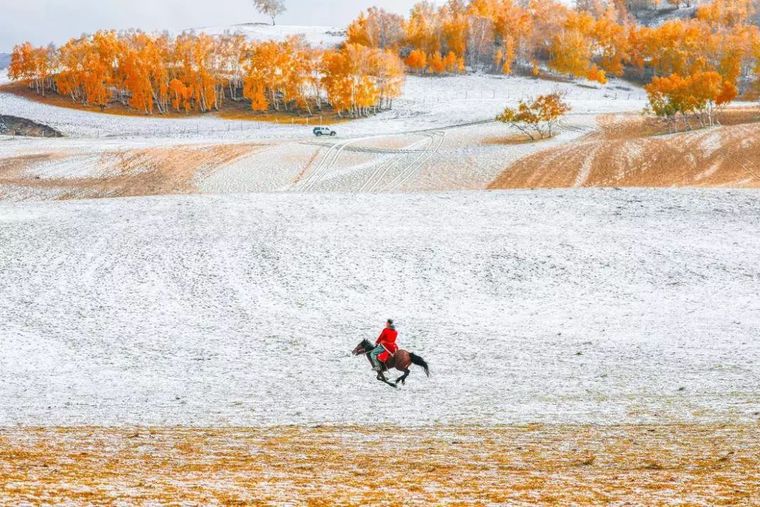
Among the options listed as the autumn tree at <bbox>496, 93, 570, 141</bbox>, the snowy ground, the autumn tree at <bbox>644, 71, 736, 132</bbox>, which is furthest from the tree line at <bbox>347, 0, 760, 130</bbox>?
the snowy ground

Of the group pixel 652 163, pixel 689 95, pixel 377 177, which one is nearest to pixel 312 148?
pixel 377 177

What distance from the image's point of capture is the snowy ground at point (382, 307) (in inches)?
725

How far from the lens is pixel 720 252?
3406cm

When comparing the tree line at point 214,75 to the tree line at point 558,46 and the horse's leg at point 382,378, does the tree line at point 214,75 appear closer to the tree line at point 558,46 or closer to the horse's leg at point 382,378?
the tree line at point 558,46

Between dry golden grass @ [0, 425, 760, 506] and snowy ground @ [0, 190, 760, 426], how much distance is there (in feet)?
4.50

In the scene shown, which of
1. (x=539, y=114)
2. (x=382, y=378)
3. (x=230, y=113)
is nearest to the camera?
(x=382, y=378)

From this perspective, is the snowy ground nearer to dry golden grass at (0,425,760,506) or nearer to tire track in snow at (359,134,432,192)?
dry golden grass at (0,425,760,506)

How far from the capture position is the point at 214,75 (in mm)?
146875

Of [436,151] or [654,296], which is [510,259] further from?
[436,151]

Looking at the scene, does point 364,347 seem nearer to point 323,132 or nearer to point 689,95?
point 689,95

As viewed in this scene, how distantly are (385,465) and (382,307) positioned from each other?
16064 mm

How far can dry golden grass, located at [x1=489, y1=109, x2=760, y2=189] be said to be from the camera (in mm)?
61281

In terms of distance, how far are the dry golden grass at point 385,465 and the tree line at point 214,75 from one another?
119588 millimetres

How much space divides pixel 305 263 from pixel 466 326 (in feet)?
35.1
